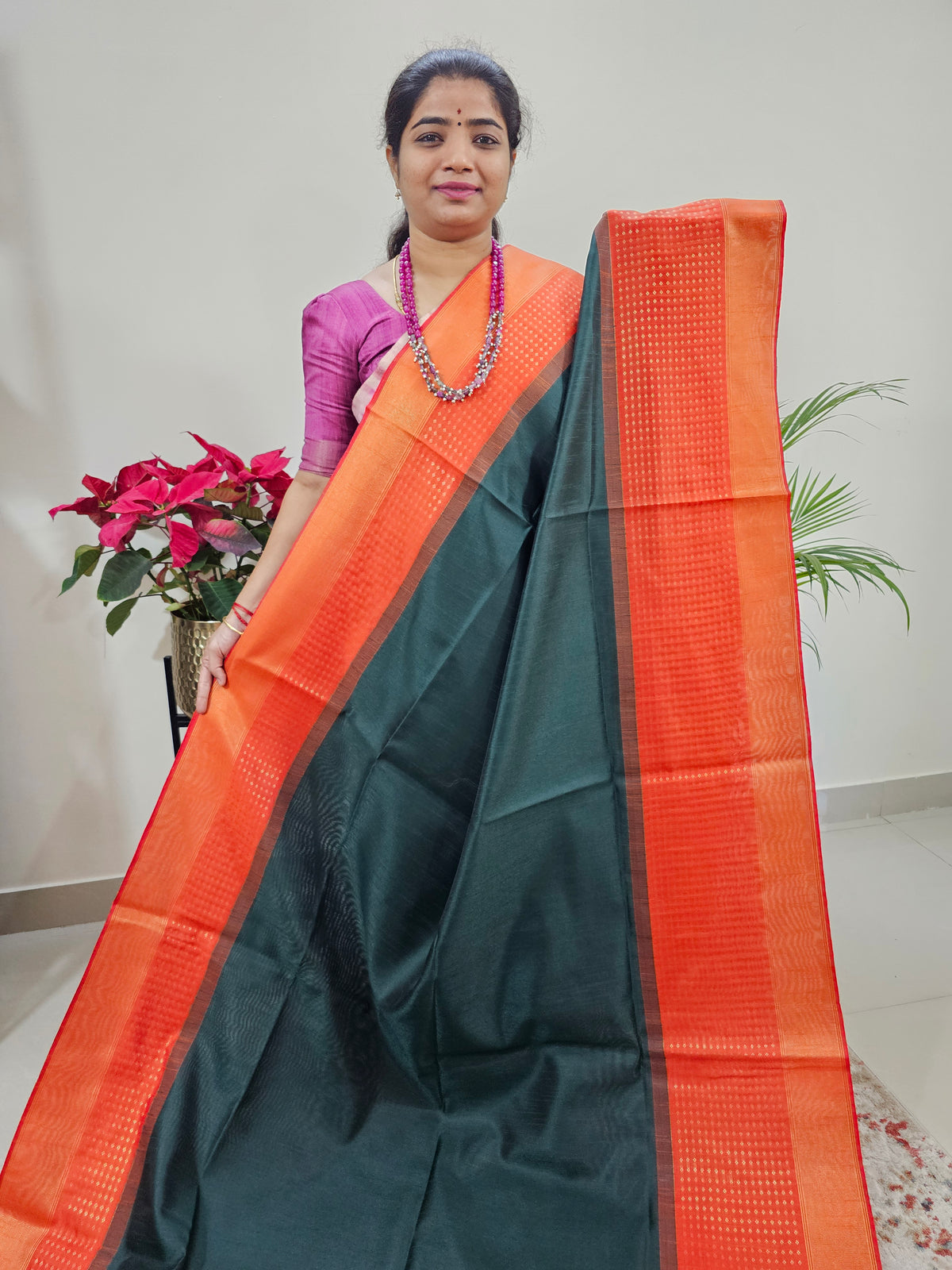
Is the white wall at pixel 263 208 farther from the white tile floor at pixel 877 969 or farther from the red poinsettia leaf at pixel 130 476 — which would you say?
the red poinsettia leaf at pixel 130 476

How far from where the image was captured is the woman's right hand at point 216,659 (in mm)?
1229

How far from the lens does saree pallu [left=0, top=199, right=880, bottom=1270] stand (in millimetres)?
1182

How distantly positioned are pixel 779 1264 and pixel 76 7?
2136 millimetres

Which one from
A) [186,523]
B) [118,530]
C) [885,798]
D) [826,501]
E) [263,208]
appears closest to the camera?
[118,530]

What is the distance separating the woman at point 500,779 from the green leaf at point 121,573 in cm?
35

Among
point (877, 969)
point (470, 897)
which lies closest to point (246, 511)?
point (470, 897)

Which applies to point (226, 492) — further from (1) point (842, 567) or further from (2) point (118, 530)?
(1) point (842, 567)

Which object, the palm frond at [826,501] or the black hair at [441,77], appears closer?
the black hair at [441,77]

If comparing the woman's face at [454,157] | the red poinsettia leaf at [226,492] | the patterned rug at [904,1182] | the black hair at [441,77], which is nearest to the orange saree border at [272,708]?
the woman's face at [454,157]

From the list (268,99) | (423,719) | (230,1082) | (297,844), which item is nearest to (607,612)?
(423,719)

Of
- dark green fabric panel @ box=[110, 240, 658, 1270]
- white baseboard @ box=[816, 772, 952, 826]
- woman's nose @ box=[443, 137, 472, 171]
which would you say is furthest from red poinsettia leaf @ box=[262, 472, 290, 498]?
white baseboard @ box=[816, 772, 952, 826]

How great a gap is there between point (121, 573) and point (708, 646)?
0.89 meters

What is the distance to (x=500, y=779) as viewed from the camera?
1.19 metres

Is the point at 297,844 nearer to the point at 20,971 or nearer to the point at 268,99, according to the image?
the point at 20,971
